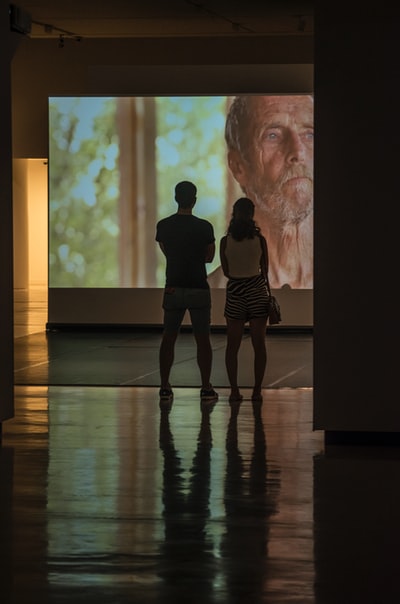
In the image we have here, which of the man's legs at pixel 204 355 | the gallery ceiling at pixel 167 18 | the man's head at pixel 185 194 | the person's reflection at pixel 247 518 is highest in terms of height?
the gallery ceiling at pixel 167 18

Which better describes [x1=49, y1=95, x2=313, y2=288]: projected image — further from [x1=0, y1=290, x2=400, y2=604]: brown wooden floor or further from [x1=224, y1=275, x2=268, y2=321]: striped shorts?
[x1=0, y1=290, x2=400, y2=604]: brown wooden floor

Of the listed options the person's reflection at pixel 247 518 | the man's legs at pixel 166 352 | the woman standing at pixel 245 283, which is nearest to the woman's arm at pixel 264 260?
the woman standing at pixel 245 283

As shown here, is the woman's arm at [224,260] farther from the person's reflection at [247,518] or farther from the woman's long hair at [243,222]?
the person's reflection at [247,518]

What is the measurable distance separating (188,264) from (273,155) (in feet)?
28.4

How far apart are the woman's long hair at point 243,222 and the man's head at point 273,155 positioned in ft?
27.4

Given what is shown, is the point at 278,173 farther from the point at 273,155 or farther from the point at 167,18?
the point at 167,18

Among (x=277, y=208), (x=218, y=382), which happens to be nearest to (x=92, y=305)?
(x=277, y=208)

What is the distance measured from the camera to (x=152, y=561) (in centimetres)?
535

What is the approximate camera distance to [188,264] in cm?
1039

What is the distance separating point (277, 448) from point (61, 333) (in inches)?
430

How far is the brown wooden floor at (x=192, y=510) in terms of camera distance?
16.4ft

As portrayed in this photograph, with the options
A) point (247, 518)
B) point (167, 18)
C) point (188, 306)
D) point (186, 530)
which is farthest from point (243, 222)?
point (167, 18)

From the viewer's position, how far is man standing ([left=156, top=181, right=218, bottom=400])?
1038 centimetres

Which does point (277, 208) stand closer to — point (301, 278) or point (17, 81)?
point (301, 278)
